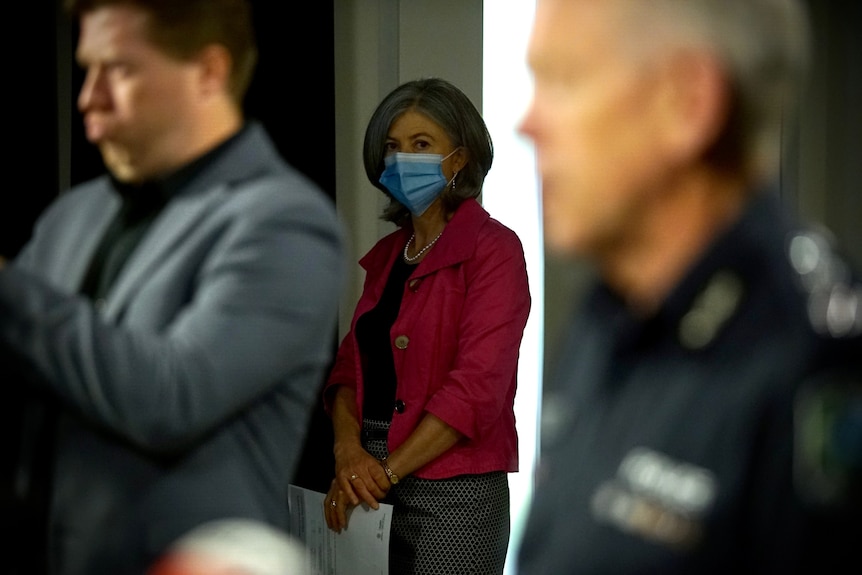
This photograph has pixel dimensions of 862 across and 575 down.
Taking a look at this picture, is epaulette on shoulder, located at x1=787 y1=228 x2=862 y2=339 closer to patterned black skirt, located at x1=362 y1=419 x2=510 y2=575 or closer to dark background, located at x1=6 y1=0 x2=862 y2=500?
dark background, located at x1=6 y1=0 x2=862 y2=500

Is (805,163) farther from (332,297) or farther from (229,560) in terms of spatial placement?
(229,560)

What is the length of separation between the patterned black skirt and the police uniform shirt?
3.43ft

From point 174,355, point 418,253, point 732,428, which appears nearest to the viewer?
point 732,428

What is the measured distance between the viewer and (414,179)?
214 centimetres

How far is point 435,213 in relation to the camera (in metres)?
2.27

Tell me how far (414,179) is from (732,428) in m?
1.17

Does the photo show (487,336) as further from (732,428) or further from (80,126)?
(732,428)

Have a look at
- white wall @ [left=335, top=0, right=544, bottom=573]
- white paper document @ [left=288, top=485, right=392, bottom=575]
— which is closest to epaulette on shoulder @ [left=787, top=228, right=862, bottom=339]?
white wall @ [left=335, top=0, right=544, bottom=573]

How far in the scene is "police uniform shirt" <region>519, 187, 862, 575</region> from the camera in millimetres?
1039

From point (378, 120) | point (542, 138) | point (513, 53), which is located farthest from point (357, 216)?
point (542, 138)

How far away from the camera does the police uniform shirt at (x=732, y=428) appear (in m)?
1.04

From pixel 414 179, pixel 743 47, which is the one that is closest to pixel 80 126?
pixel 414 179

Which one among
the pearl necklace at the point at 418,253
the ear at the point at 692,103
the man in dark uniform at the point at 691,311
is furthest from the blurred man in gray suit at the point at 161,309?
Result: the pearl necklace at the point at 418,253

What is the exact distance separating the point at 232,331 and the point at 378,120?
31.4 inches
